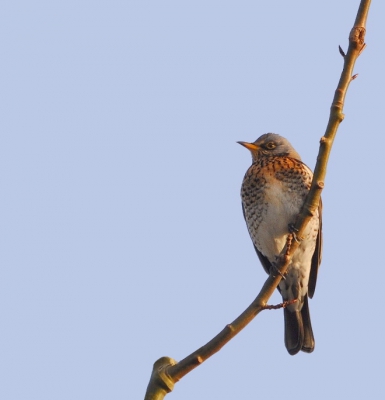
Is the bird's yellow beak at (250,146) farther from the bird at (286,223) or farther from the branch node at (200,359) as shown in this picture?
the branch node at (200,359)

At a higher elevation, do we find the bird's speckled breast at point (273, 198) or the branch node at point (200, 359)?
the bird's speckled breast at point (273, 198)

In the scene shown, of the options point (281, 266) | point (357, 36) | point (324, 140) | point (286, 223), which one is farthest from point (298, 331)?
point (357, 36)

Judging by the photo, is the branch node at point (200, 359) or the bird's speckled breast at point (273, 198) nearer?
the branch node at point (200, 359)

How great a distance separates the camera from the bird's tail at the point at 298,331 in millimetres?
8164

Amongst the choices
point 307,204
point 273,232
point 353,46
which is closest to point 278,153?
point 273,232

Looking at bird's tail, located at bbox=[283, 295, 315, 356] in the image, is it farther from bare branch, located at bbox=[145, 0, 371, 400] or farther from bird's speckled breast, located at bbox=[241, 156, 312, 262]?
bare branch, located at bbox=[145, 0, 371, 400]

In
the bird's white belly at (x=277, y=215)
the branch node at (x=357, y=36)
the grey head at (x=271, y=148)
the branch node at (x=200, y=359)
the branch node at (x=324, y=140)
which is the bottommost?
the branch node at (x=200, y=359)

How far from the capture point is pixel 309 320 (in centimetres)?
856

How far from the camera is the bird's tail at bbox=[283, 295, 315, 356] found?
26.8ft

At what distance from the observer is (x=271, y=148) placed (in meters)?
9.05

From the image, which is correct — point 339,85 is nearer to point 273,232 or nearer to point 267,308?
point 267,308

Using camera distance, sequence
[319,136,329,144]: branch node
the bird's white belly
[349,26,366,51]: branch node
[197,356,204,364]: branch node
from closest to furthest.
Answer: [197,356,204,364]: branch node < [349,26,366,51]: branch node < [319,136,329,144]: branch node < the bird's white belly

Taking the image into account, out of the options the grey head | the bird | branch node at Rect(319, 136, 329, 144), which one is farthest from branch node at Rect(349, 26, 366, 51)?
the grey head

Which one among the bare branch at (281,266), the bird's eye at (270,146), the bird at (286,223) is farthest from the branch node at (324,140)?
the bird's eye at (270,146)
